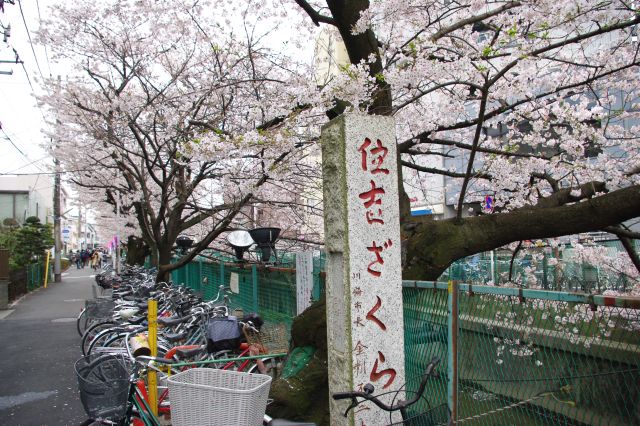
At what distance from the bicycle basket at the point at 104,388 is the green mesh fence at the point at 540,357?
2.34 metres

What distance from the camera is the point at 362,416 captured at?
12.0ft

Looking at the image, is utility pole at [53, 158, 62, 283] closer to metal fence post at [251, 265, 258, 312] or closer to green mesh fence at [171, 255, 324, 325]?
green mesh fence at [171, 255, 324, 325]

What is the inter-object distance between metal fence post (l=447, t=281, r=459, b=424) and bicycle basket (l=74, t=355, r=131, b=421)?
99.0 inches

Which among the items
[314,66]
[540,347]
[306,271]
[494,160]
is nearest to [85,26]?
[314,66]

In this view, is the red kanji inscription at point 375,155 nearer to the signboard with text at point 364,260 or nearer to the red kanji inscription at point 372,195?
the signboard with text at point 364,260

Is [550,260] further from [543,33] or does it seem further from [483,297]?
[483,297]

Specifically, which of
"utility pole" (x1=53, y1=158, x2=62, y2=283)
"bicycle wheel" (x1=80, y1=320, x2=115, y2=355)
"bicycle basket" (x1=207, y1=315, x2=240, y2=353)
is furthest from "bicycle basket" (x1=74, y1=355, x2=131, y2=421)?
"utility pole" (x1=53, y1=158, x2=62, y2=283)

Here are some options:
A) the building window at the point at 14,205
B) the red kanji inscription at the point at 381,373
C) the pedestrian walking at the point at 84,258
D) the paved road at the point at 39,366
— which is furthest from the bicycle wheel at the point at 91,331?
the pedestrian walking at the point at 84,258

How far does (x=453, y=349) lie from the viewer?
3.34m

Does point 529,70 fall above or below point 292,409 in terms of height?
above

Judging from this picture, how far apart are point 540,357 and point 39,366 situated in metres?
9.15

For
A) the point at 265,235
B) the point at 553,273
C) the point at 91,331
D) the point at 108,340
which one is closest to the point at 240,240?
the point at 265,235

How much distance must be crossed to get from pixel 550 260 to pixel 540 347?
24.9 feet

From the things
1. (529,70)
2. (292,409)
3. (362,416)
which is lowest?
(292,409)
